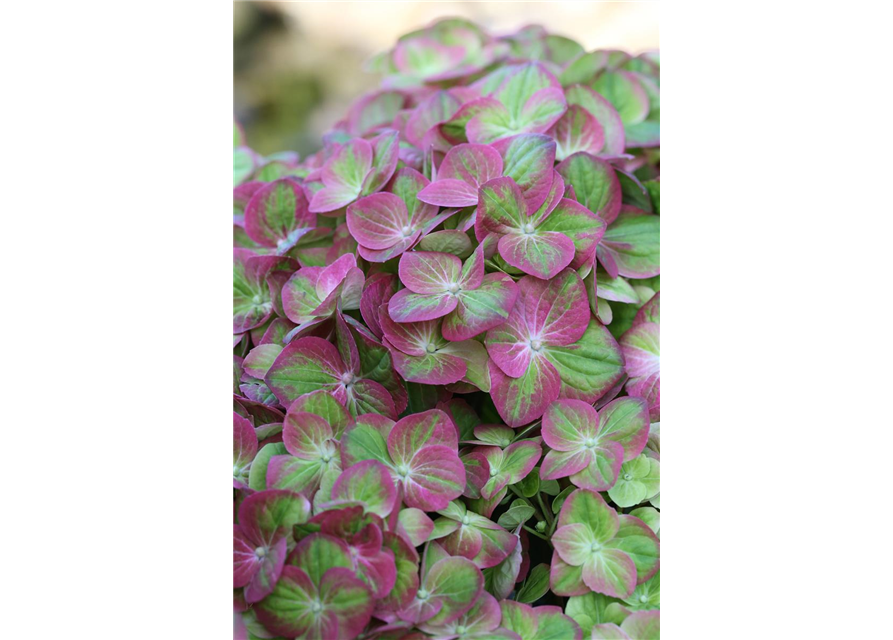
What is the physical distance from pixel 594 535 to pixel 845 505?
123 millimetres

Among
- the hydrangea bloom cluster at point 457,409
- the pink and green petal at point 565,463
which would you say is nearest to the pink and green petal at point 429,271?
the hydrangea bloom cluster at point 457,409

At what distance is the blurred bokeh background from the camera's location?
1292mm

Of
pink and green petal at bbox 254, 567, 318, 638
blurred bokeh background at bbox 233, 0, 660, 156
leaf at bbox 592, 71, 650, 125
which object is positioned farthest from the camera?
blurred bokeh background at bbox 233, 0, 660, 156

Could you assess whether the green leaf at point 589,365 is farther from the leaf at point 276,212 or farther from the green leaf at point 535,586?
the leaf at point 276,212

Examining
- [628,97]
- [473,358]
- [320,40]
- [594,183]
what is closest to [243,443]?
[473,358]

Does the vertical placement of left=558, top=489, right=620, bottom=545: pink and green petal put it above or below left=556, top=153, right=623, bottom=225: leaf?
below

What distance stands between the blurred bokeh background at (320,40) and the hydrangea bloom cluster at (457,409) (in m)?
0.84

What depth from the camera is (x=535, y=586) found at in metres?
0.39

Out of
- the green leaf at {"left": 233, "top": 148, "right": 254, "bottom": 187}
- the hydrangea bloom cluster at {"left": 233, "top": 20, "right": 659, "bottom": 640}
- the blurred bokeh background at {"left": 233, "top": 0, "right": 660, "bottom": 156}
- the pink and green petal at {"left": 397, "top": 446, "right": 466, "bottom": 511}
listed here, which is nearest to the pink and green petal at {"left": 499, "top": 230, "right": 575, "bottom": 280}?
the hydrangea bloom cluster at {"left": 233, "top": 20, "right": 659, "bottom": 640}

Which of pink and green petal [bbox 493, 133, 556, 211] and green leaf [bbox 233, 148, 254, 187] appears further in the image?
green leaf [bbox 233, 148, 254, 187]

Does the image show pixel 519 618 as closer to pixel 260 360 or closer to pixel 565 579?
pixel 565 579

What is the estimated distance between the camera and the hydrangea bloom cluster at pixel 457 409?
1.11ft

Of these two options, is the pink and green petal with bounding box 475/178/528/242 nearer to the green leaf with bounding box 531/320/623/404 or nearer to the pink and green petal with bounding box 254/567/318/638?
the green leaf with bounding box 531/320/623/404

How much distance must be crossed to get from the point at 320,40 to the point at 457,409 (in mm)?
1285
